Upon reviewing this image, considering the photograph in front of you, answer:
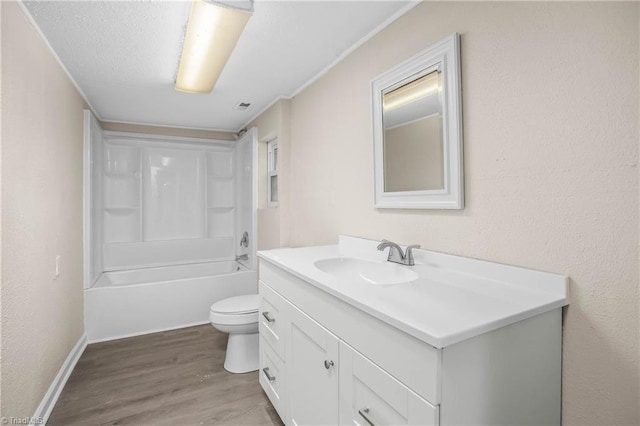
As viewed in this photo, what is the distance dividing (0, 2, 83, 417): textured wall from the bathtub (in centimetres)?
50

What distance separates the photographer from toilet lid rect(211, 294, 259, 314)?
2361 millimetres

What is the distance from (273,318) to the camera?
1.75m

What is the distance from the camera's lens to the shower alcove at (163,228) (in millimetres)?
3025

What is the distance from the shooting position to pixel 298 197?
2799 mm

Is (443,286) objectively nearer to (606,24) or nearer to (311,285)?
(311,285)

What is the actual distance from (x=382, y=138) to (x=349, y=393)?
124cm

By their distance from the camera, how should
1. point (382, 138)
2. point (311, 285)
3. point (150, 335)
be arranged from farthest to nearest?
point (150, 335)
point (382, 138)
point (311, 285)

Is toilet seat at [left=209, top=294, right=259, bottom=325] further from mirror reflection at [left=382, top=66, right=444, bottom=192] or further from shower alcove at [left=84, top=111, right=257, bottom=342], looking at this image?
mirror reflection at [left=382, top=66, right=444, bottom=192]

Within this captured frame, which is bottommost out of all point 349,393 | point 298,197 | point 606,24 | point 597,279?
point 349,393

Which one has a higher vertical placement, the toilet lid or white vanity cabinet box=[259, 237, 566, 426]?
white vanity cabinet box=[259, 237, 566, 426]

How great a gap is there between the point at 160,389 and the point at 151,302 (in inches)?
47.1

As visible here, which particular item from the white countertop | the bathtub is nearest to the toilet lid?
the bathtub

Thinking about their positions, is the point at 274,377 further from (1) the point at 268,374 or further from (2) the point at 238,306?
(2) the point at 238,306

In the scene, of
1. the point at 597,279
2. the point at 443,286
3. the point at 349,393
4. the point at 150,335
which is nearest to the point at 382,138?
the point at 443,286
